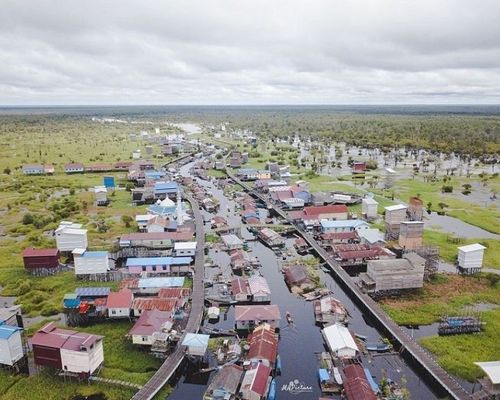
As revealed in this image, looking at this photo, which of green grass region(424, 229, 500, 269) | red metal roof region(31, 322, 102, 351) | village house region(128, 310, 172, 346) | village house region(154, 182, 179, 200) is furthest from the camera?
village house region(154, 182, 179, 200)

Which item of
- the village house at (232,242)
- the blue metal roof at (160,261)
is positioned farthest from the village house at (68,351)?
the village house at (232,242)

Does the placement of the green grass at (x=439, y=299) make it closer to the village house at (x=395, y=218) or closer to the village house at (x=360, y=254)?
the village house at (x=360, y=254)

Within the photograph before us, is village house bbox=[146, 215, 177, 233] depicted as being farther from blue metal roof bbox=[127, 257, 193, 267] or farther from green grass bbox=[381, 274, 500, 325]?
green grass bbox=[381, 274, 500, 325]

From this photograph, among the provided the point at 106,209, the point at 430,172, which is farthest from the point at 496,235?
the point at 106,209

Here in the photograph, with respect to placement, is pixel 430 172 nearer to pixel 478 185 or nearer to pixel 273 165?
pixel 478 185

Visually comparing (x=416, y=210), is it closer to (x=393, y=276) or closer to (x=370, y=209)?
(x=370, y=209)

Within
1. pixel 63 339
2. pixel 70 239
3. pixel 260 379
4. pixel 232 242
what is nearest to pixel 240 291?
pixel 260 379

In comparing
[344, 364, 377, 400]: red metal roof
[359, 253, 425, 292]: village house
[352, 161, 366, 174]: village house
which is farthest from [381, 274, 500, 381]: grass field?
[352, 161, 366, 174]: village house
